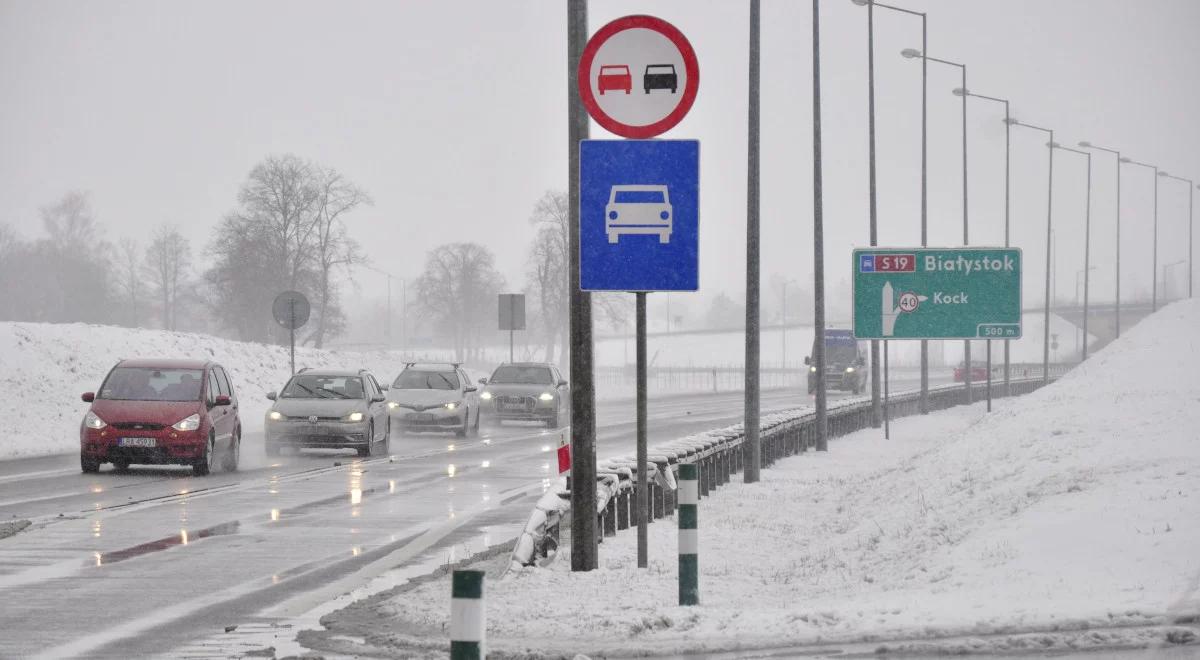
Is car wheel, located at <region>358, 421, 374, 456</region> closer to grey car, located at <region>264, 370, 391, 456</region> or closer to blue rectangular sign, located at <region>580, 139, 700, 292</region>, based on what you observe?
grey car, located at <region>264, 370, 391, 456</region>

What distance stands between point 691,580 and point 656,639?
121 centimetres

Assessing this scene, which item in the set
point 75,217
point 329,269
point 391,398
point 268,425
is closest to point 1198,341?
point 391,398

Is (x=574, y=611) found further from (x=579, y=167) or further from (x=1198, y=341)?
(x=1198, y=341)

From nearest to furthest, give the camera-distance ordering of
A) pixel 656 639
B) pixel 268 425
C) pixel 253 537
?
1. pixel 656 639
2. pixel 253 537
3. pixel 268 425

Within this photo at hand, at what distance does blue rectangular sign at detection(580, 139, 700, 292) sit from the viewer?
10469mm

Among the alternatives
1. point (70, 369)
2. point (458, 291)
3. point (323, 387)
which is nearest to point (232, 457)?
point (323, 387)

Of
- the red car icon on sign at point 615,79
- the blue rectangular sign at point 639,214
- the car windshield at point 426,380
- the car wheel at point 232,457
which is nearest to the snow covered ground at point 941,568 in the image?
the blue rectangular sign at point 639,214

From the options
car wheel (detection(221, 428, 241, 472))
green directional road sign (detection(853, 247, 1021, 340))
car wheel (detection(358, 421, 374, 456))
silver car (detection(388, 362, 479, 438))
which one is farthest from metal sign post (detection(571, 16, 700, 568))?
silver car (detection(388, 362, 479, 438))

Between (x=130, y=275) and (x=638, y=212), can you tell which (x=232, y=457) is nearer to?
(x=638, y=212)

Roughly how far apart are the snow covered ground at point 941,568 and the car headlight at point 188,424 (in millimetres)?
8670

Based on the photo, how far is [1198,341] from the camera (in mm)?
37500

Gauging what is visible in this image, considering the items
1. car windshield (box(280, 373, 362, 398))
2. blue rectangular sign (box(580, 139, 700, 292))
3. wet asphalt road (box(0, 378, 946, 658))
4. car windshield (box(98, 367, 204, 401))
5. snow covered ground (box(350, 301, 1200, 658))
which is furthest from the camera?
car windshield (box(280, 373, 362, 398))

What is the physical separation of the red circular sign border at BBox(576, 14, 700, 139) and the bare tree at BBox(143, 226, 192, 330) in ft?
388

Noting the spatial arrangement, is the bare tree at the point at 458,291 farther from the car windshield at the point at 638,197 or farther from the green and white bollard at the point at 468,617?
the green and white bollard at the point at 468,617
